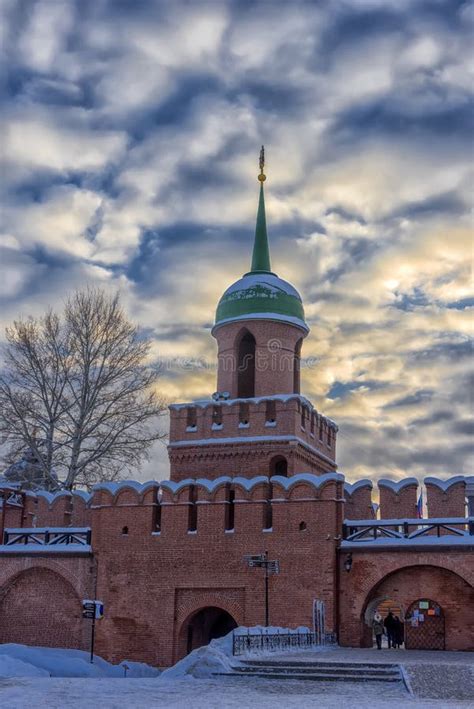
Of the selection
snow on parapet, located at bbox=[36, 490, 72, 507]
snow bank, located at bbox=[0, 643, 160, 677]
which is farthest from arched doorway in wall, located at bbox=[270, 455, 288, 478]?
snow bank, located at bbox=[0, 643, 160, 677]

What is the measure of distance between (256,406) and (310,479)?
3.52 m

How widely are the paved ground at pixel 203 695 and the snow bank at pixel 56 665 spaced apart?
88.3 inches

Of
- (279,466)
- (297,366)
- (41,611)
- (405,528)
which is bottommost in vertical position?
(41,611)

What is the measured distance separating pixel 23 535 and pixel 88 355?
6834 millimetres

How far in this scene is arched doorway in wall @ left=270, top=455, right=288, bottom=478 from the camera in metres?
22.0

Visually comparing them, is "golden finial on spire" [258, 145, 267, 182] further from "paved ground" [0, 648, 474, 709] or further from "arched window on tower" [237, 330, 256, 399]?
"paved ground" [0, 648, 474, 709]

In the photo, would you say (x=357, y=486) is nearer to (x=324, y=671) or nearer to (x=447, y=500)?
(x=447, y=500)

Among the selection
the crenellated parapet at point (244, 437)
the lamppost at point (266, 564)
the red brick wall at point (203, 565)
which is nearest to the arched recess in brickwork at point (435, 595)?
the red brick wall at point (203, 565)

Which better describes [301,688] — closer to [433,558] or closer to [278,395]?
[433,558]

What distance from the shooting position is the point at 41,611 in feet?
69.9

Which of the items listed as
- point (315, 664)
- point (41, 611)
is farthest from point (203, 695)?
point (41, 611)

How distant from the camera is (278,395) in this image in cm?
2225

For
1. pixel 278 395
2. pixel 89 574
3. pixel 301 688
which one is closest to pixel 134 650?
pixel 89 574

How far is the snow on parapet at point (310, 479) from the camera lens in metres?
19.1
